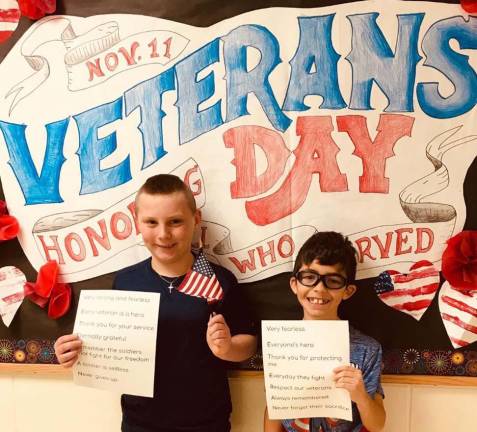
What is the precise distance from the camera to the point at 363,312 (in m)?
1.23

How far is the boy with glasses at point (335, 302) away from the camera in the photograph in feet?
3.56

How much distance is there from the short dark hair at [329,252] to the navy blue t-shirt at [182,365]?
216 mm

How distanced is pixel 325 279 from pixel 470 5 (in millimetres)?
733

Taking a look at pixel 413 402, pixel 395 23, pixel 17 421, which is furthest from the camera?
pixel 17 421

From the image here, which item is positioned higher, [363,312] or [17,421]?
[363,312]

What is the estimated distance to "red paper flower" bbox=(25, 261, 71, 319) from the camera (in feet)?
4.24

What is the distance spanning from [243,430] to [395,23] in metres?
1.13

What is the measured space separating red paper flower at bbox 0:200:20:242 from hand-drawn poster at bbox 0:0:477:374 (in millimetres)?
30

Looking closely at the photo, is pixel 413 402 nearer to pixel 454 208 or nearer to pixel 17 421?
pixel 454 208

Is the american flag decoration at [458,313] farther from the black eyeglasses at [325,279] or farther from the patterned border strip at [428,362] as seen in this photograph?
the black eyeglasses at [325,279]

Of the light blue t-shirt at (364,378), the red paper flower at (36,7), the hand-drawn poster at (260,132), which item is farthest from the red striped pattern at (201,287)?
the red paper flower at (36,7)

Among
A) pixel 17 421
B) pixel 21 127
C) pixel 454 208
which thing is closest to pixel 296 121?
pixel 454 208

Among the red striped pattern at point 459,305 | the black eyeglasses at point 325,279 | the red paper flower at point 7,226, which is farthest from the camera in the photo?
the red paper flower at point 7,226

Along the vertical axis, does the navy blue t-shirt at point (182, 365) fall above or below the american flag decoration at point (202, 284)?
below
